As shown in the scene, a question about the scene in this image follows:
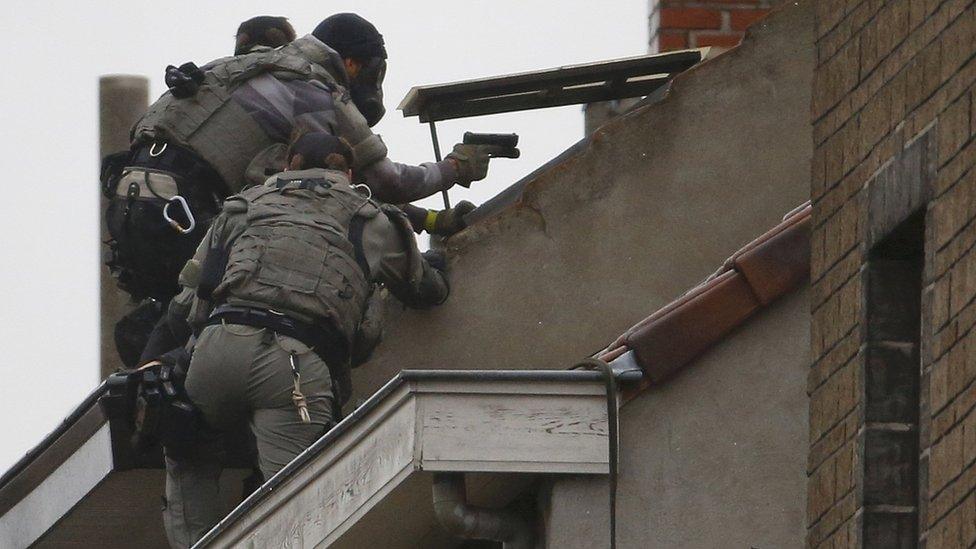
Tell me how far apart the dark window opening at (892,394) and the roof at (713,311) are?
152 cm

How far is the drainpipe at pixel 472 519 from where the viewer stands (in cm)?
775

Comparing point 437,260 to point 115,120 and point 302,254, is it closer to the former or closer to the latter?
point 302,254

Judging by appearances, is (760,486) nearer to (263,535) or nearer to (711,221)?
(263,535)

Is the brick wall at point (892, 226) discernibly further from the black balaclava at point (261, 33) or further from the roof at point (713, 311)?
the black balaclava at point (261, 33)

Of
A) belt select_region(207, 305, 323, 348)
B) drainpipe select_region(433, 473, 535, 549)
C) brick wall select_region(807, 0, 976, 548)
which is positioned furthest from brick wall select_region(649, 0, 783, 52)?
brick wall select_region(807, 0, 976, 548)

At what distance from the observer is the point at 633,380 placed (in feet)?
25.1

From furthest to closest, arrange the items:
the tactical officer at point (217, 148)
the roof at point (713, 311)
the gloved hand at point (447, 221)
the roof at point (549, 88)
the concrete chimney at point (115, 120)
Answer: the concrete chimney at point (115, 120)
the roof at point (549, 88)
the gloved hand at point (447, 221)
the tactical officer at point (217, 148)
the roof at point (713, 311)

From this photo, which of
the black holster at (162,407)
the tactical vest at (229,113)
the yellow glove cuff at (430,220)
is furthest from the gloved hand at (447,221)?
the black holster at (162,407)

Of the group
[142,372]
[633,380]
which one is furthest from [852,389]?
[142,372]

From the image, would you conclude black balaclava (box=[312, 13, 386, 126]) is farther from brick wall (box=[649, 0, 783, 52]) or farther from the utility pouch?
brick wall (box=[649, 0, 783, 52])

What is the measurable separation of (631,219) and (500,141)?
0.74m

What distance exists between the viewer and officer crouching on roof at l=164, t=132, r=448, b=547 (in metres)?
9.20

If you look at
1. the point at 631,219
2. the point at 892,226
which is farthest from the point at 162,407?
the point at 892,226

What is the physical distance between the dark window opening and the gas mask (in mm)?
4556
